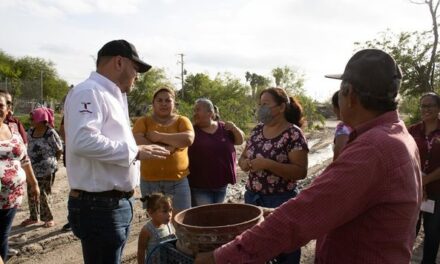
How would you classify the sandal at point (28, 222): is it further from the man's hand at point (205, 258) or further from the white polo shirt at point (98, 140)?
the man's hand at point (205, 258)

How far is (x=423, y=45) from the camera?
22.8 metres

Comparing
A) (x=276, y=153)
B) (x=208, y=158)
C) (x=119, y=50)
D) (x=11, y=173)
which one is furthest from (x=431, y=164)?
(x=11, y=173)

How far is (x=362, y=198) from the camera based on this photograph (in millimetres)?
1595

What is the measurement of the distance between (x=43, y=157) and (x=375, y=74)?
5.85 meters

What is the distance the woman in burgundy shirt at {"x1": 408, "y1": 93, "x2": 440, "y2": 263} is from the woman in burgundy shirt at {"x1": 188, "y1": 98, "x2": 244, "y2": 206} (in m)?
2.13

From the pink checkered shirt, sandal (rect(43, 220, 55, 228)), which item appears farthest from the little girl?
sandal (rect(43, 220, 55, 228))

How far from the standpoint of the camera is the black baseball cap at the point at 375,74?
5.60 feet

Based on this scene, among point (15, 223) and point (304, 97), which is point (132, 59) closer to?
point (15, 223)

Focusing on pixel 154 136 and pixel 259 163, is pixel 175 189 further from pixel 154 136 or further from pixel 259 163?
pixel 259 163

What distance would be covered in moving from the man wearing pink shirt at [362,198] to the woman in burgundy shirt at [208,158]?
3.15 m

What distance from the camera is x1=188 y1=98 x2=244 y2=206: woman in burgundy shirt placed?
491cm

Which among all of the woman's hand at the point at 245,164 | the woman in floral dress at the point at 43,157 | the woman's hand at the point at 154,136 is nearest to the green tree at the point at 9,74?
the woman in floral dress at the point at 43,157

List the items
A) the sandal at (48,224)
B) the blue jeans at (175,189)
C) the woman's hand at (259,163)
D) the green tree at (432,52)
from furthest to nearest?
the green tree at (432,52) → the sandal at (48,224) → the blue jeans at (175,189) → the woman's hand at (259,163)

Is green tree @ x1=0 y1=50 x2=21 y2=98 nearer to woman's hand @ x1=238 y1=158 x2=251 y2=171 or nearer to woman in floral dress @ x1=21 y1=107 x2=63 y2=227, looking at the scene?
woman in floral dress @ x1=21 y1=107 x2=63 y2=227
